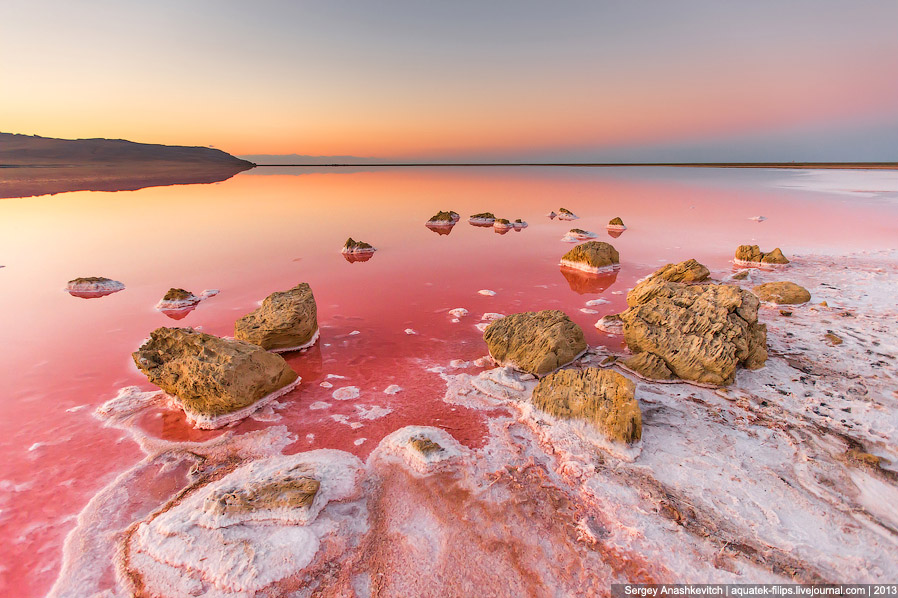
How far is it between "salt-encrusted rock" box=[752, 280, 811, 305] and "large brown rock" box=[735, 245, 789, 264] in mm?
3476

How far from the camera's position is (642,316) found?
19.3ft

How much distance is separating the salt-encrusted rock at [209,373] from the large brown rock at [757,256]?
12401mm

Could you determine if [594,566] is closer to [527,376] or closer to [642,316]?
[527,376]

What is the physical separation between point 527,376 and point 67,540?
15.7 ft

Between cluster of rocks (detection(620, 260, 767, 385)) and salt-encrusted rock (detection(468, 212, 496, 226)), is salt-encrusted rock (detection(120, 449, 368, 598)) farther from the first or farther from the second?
salt-encrusted rock (detection(468, 212, 496, 226))

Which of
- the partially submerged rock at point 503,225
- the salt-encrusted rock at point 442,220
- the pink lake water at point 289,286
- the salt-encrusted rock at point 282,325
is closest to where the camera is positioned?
the pink lake water at point 289,286

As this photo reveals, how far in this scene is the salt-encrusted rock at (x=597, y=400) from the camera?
3.91 m

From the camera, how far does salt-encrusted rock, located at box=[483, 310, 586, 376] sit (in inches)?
214

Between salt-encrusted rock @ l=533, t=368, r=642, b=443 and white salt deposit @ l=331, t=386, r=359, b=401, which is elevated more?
salt-encrusted rock @ l=533, t=368, r=642, b=443

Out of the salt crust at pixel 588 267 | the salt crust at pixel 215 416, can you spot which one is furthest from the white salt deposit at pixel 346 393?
the salt crust at pixel 588 267

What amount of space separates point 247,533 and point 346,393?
7.19 feet

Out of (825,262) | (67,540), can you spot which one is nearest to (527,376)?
(67,540)

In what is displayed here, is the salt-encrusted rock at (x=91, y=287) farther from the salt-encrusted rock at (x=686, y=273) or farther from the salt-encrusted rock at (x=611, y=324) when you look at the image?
the salt-encrusted rock at (x=686, y=273)

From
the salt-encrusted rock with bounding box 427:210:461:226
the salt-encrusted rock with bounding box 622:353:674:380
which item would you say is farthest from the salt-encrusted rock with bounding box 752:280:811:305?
the salt-encrusted rock with bounding box 427:210:461:226
